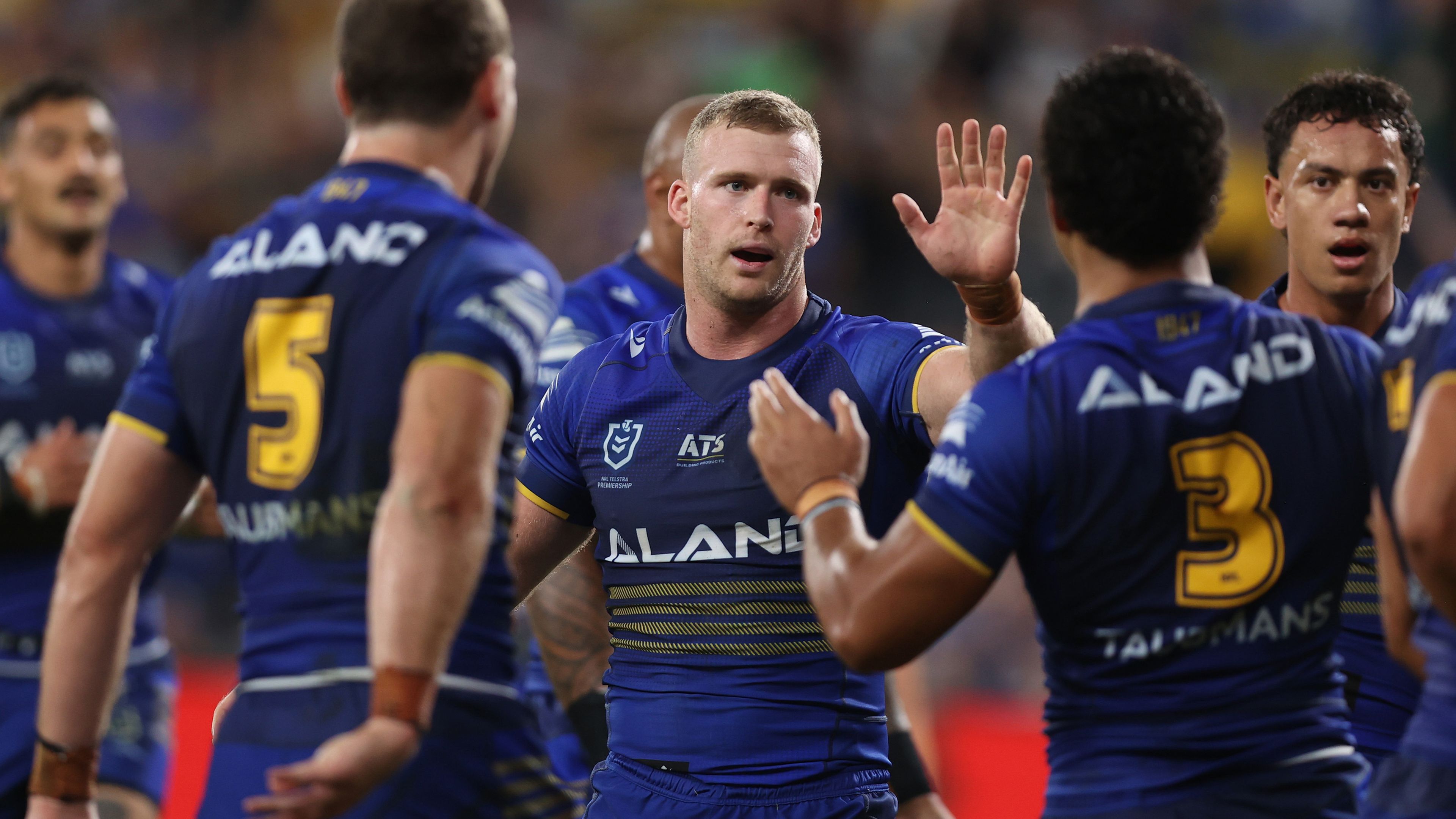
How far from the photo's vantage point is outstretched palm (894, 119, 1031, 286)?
3.78 m

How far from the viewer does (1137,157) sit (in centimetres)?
311

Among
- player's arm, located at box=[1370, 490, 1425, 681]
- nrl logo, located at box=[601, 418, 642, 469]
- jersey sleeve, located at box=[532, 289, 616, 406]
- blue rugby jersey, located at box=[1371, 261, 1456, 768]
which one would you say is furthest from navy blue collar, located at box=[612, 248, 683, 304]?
blue rugby jersey, located at box=[1371, 261, 1456, 768]

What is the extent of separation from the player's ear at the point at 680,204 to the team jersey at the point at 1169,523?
1629 millimetres

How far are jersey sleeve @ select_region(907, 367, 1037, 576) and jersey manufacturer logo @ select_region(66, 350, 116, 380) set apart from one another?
4513mm

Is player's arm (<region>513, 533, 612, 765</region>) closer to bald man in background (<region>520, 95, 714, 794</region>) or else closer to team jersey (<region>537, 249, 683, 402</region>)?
bald man in background (<region>520, 95, 714, 794</region>)

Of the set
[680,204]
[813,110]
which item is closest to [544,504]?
[680,204]

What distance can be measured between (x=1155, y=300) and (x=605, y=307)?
3019 millimetres

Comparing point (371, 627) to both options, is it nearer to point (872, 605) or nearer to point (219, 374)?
point (219, 374)

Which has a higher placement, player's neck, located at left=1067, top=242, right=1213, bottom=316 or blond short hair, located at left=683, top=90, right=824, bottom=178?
blond short hair, located at left=683, top=90, right=824, bottom=178

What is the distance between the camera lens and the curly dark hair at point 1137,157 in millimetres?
3119

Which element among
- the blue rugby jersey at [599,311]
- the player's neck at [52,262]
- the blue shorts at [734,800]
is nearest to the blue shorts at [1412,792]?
the blue shorts at [734,800]

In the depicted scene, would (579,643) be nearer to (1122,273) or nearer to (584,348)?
(584,348)

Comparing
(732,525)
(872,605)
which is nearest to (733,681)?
(732,525)

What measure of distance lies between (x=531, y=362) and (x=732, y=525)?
93 centimetres
